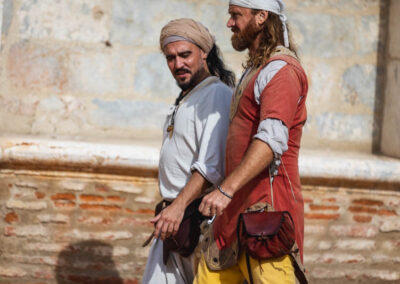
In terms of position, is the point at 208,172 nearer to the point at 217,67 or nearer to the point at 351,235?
the point at 217,67

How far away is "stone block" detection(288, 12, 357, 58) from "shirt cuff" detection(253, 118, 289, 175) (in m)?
3.26

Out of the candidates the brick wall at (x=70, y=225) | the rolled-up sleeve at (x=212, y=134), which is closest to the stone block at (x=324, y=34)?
the brick wall at (x=70, y=225)

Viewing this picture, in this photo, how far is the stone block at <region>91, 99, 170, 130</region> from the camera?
207 inches

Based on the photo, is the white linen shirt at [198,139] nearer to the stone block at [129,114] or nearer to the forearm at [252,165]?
the forearm at [252,165]

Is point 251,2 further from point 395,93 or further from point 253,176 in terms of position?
point 395,93

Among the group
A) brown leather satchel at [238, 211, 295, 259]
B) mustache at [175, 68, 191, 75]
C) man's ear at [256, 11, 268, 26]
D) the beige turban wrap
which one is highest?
man's ear at [256, 11, 268, 26]

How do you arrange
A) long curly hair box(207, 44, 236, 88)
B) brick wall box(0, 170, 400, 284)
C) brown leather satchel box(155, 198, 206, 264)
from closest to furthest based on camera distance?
brown leather satchel box(155, 198, 206, 264), long curly hair box(207, 44, 236, 88), brick wall box(0, 170, 400, 284)

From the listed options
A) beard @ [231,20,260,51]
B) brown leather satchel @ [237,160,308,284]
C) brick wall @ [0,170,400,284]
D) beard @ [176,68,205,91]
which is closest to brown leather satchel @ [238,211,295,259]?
brown leather satchel @ [237,160,308,284]

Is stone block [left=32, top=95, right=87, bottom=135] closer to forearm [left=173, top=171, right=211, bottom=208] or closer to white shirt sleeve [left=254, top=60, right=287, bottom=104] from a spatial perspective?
forearm [left=173, top=171, right=211, bottom=208]

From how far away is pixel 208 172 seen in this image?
9.17 feet

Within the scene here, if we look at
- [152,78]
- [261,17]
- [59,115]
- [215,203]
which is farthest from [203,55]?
[59,115]

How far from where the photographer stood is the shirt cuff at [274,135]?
230cm

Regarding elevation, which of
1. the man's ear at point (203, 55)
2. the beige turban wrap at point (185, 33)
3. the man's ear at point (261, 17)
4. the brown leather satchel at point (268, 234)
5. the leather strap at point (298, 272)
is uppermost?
the man's ear at point (261, 17)

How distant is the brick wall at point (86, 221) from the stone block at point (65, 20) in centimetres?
131
